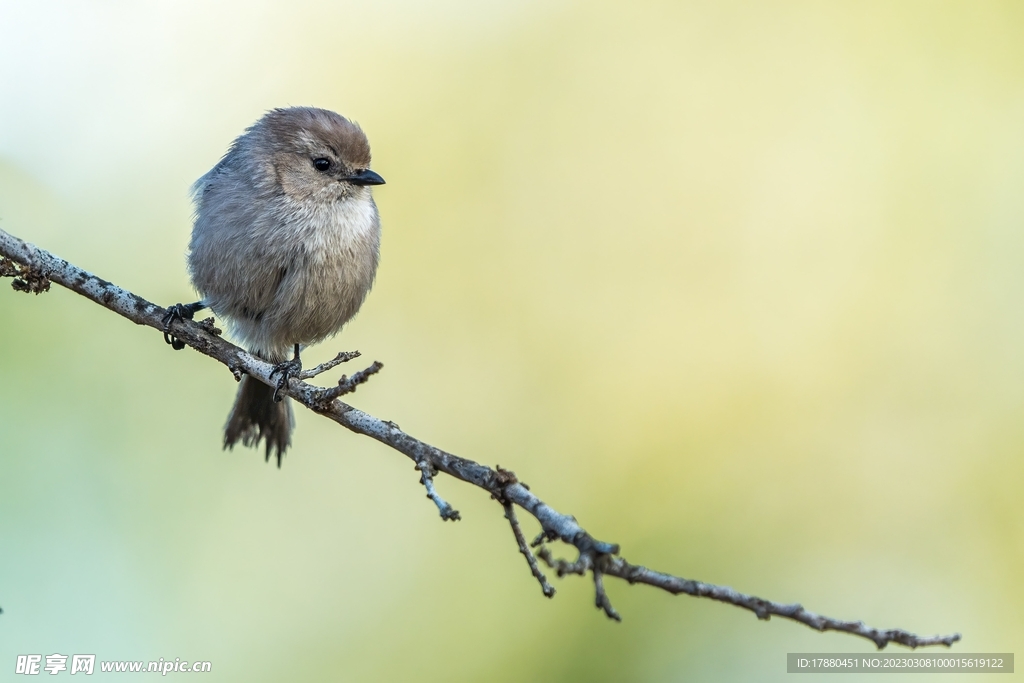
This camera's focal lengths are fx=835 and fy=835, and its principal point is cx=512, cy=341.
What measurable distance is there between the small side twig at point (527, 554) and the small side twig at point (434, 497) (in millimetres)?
198

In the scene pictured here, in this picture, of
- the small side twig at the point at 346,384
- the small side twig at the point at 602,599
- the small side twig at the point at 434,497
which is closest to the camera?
the small side twig at the point at 602,599

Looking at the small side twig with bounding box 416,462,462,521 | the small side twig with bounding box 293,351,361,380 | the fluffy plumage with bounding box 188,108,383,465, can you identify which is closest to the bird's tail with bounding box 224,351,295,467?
the fluffy plumage with bounding box 188,108,383,465

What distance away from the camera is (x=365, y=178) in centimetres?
519

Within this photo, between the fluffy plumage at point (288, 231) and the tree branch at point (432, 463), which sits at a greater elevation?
the fluffy plumage at point (288, 231)

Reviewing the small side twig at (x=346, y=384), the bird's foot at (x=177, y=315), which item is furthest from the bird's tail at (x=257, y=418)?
the small side twig at (x=346, y=384)

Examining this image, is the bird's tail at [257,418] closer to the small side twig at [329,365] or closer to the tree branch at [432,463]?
the tree branch at [432,463]

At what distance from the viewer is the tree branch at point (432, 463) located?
2.44 meters

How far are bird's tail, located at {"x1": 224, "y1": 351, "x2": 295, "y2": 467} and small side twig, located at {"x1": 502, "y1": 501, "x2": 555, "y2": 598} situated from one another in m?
3.19

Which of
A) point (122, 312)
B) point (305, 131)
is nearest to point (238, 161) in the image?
point (305, 131)

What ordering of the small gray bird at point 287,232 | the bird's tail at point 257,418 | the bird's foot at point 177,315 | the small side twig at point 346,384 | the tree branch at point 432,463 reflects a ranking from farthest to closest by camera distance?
the bird's tail at point 257,418 → the small gray bird at point 287,232 → the bird's foot at point 177,315 → the small side twig at point 346,384 → the tree branch at point 432,463

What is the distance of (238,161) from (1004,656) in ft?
21.8

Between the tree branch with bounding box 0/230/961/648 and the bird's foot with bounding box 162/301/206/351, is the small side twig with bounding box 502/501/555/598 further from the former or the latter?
the bird's foot with bounding box 162/301/206/351

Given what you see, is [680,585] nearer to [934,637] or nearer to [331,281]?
[934,637]

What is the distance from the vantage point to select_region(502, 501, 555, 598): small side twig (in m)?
A: 2.56
